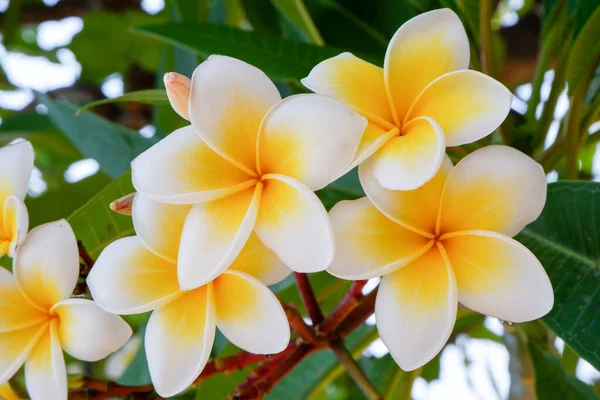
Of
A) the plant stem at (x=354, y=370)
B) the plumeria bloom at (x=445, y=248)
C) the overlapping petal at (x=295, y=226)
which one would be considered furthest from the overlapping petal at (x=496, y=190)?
the plant stem at (x=354, y=370)

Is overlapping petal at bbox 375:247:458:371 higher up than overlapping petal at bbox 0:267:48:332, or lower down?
higher up

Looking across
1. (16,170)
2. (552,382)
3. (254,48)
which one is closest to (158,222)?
(16,170)

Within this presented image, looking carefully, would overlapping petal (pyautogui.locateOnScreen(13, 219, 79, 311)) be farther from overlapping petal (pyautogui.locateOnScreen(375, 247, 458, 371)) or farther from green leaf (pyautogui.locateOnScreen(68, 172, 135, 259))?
overlapping petal (pyautogui.locateOnScreen(375, 247, 458, 371))

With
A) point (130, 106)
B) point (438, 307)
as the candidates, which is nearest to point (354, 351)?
point (438, 307)

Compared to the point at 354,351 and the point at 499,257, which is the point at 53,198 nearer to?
the point at 354,351

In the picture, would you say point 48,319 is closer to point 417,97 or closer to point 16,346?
point 16,346

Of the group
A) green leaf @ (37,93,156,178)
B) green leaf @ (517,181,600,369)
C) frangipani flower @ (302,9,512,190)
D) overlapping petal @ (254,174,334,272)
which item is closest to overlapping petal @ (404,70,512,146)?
frangipani flower @ (302,9,512,190)
